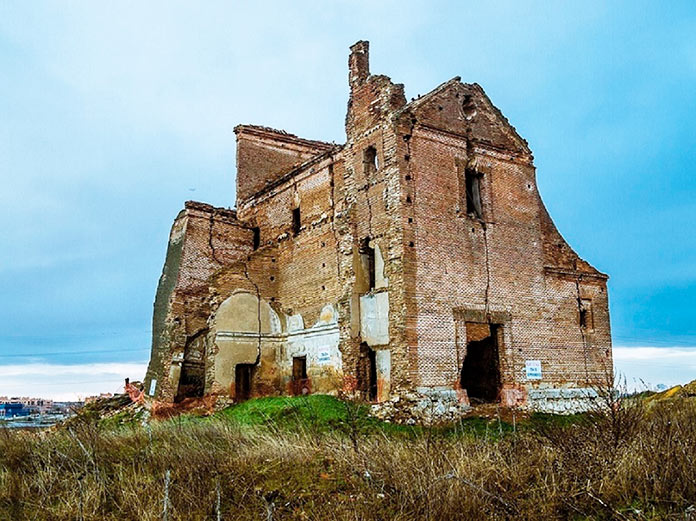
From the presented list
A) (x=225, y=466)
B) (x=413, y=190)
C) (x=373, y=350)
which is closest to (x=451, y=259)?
(x=413, y=190)

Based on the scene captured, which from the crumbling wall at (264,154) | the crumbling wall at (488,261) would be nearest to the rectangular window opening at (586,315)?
the crumbling wall at (488,261)

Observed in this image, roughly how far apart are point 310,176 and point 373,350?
6.51m

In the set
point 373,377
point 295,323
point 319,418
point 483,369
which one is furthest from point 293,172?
point 319,418

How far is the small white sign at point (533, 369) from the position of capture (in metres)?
16.8

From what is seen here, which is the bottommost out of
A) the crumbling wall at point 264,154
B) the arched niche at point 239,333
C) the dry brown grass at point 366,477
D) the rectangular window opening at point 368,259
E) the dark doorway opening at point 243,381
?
the dry brown grass at point 366,477

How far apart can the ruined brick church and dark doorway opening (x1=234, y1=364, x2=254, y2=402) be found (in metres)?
0.05

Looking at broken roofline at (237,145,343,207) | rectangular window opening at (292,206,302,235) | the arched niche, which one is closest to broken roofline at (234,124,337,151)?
broken roofline at (237,145,343,207)

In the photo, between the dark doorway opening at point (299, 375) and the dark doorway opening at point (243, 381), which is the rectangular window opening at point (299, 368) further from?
the dark doorway opening at point (243, 381)

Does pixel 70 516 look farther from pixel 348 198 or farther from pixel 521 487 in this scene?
pixel 348 198

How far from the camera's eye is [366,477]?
703cm

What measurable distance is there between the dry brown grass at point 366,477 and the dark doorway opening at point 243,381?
9492 millimetres

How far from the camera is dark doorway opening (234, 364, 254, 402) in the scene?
18875 millimetres

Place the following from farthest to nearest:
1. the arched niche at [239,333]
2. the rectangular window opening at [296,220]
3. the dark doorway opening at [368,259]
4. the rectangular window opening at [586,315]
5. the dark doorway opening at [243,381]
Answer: the rectangular window opening at [296,220]
the dark doorway opening at [243,381]
the rectangular window opening at [586,315]
the arched niche at [239,333]
the dark doorway opening at [368,259]

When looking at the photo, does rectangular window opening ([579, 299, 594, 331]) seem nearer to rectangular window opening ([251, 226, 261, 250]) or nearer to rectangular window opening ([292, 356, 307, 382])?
rectangular window opening ([292, 356, 307, 382])
